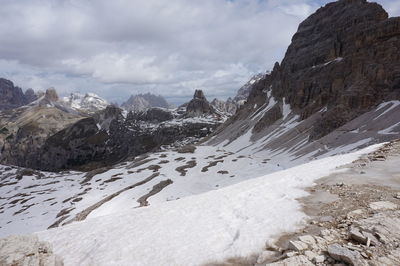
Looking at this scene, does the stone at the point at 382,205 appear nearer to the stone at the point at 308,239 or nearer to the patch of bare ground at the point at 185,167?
the stone at the point at 308,239

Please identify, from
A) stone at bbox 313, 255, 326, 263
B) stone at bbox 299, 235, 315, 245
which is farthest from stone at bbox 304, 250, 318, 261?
stone at bbox 299, 235, 315, 245

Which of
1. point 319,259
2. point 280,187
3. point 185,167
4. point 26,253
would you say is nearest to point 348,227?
point 319,259

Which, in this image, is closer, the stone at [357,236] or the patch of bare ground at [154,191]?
the stone at [357,236]

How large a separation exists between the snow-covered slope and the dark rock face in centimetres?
8401

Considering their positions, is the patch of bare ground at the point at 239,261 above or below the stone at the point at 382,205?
below

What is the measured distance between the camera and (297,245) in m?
10.6

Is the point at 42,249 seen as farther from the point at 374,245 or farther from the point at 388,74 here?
the point at 388,74

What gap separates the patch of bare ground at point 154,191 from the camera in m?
51.3

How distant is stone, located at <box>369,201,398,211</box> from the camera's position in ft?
43.6

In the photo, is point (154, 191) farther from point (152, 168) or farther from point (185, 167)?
point (152, 168)

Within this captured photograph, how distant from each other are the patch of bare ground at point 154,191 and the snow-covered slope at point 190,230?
3306 centimetres

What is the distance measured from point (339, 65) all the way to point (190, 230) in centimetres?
13240

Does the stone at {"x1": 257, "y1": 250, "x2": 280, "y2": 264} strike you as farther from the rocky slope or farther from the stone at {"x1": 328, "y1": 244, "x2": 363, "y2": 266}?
the rocky slope

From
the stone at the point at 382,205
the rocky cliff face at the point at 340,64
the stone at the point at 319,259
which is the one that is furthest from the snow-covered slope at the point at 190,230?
the rocky cliff face at the point at 340,64
